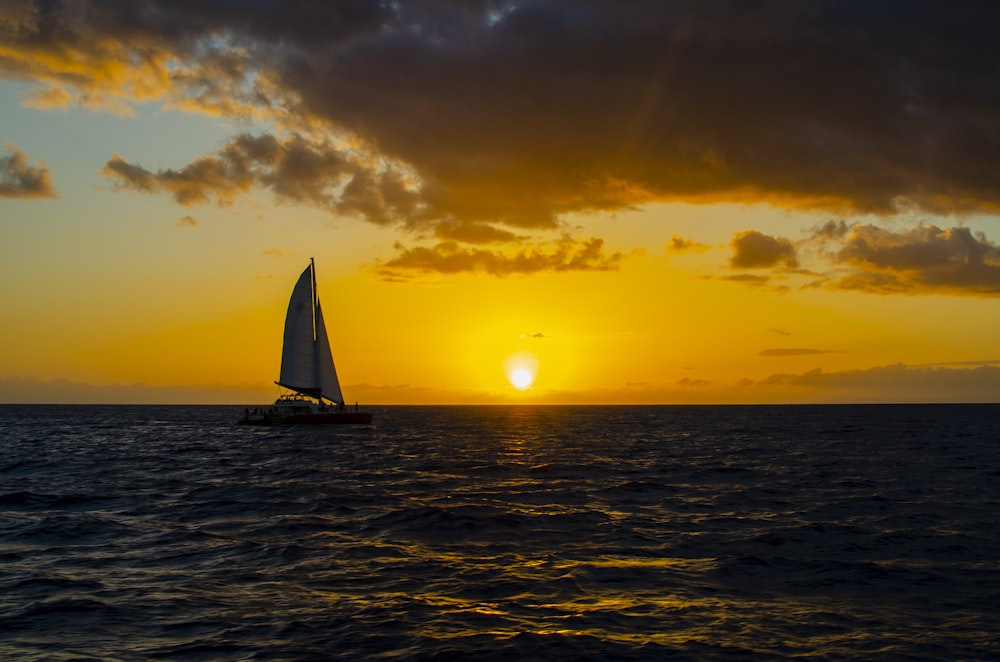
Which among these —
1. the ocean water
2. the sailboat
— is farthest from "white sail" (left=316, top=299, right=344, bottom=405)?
the ocean water

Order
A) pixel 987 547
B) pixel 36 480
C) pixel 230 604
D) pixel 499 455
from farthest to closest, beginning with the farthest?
pixel 499 455 → pixel 36 480 → pixel 987 547 → pixel 230 604

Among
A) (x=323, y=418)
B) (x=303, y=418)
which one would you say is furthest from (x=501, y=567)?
(x=323, y=418)

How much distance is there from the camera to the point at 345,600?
19.1 meters

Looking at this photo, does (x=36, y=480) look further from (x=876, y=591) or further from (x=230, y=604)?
(x=876, y=591)

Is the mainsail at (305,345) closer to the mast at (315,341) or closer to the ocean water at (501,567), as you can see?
the mast at (315,341)

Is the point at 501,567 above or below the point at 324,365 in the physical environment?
below

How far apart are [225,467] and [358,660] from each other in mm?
43365

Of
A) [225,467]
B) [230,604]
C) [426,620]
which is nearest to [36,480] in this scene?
[225,467]

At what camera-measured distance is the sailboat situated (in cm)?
10531

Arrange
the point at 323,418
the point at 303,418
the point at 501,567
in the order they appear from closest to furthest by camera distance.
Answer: the point at 501,567
the point at 303,418
the point at 323,418

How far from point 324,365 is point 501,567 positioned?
3516 inches

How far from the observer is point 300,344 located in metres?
106

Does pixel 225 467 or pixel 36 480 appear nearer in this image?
pixel 36 480

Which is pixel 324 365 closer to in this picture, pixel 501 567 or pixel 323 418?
pixel 323 418
